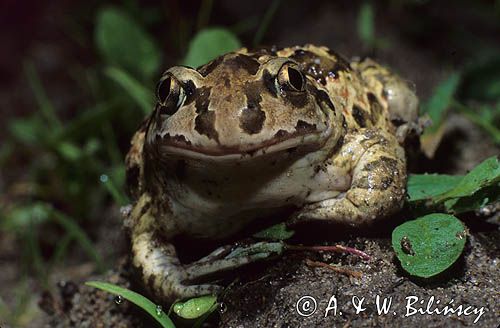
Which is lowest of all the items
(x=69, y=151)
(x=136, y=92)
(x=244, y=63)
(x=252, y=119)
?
(x=252, y=119)

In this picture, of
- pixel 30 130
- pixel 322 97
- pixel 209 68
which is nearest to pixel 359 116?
pixel 322 97

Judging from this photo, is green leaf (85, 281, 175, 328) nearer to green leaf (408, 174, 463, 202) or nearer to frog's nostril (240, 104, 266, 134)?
frog's nostril (240, 104, 266, 134)

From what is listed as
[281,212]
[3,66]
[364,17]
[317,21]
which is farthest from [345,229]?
[3,66]

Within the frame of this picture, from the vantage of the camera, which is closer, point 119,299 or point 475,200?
point 475,200

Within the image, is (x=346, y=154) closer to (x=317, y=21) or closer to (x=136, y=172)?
(x=136, y=172)

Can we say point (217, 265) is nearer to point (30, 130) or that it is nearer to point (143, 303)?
point (143, 303)

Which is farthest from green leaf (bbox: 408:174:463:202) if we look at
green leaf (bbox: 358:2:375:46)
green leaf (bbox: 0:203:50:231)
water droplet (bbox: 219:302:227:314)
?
green leaf (bbox: 0:203:50:231)

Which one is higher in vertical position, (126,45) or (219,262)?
(126,45)
